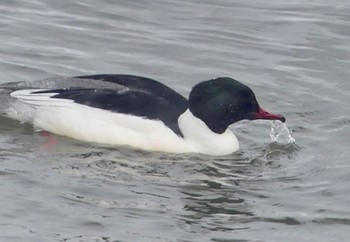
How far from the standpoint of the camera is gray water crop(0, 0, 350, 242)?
9.80 metres

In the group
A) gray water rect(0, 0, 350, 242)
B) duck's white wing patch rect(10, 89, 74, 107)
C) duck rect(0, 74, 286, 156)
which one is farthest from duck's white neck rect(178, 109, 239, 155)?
duck's white wing patch rect(10, 89, 74, 107)

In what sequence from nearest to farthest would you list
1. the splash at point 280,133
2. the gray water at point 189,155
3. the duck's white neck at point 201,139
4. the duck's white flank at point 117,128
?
the gray water at point 189,155
the duck's white flank at point 117,128
the duck's white neck at point 201,139
the splash at point 280,133

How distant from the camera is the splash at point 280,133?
1230 centimetres

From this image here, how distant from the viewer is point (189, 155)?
1182 cm

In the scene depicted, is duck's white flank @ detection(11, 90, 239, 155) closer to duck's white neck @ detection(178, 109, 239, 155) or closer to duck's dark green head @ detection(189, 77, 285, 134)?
duck's white neck @ detection(178, 109, 239, 155)

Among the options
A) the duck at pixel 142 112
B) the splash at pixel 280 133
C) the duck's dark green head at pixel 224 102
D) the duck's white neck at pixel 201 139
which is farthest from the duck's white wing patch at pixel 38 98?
the splash at pixel 280 133

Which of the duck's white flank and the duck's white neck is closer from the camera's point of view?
the duck's white flank

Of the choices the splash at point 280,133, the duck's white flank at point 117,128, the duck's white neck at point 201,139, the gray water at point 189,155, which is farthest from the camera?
the splash at point 280,133

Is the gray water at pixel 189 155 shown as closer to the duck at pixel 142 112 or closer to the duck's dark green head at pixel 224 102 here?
the duck at pixel 142 112

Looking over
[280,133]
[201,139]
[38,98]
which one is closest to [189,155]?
[201,139]

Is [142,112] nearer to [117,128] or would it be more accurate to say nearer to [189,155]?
[117,128]

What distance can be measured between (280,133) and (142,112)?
1.58 meters

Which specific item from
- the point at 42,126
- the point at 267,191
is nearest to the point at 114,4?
the point at 42,126

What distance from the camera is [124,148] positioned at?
11.8 meters
